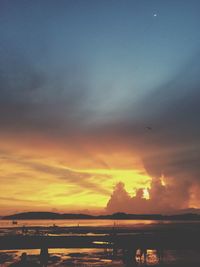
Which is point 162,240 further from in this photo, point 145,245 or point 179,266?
point 179,266

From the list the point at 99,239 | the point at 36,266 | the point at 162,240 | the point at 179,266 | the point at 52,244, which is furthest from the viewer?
the point at 99,239

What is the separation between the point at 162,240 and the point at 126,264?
412 inches

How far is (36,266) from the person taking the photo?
4016 cm

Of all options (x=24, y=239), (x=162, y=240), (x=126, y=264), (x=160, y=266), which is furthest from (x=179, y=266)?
(x=24, y=239)

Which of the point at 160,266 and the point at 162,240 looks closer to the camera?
the point at 160,266

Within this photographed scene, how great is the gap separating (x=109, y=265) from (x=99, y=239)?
1260cm

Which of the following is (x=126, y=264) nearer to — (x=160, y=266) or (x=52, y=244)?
(x=160, y=266)

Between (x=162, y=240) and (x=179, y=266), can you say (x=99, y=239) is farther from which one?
(x=179, y=266)

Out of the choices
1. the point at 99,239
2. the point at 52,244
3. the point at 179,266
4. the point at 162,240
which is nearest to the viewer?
the point at 179,266

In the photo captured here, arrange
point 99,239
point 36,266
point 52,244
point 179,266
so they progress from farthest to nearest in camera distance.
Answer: point 99,239, point 52,244, point 179,266, point 36,266

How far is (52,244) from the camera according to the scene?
2035 inches

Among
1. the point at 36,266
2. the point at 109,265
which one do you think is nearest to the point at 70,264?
the point at 109,265

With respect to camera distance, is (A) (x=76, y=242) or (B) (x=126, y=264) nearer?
(B) (x=126, y=264)

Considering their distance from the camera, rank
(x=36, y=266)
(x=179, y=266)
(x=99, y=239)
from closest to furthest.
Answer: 1. (x=36, y=266)
2. (x=179, y=266)
3. (x=99, y=239)
